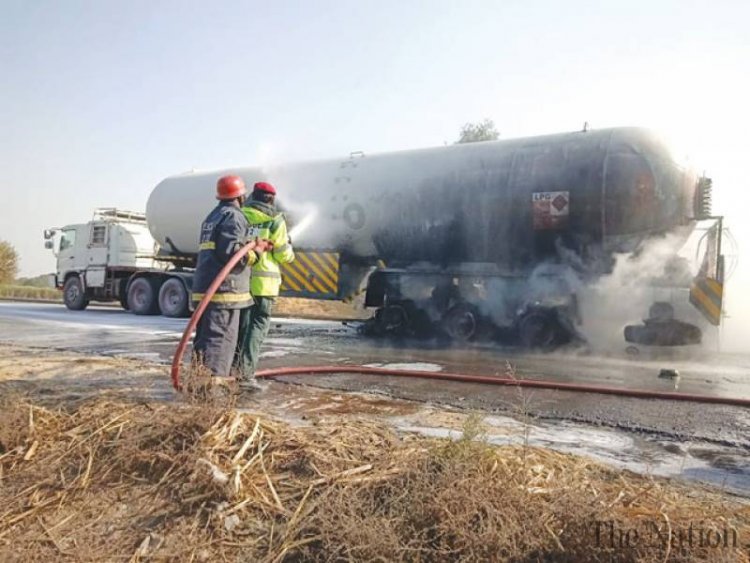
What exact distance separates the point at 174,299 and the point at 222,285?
10.7 meters

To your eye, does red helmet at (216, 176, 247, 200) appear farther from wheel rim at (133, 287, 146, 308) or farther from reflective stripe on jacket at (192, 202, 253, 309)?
wheel rim at (133, 287, 146, 308)

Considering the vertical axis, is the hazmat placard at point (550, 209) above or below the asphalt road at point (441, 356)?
above

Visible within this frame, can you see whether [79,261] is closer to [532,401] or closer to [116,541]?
[532,401]

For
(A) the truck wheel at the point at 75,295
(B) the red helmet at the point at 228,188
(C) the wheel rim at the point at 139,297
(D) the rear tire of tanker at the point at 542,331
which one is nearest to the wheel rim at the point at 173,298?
(C) the wheel rim at the point at 139,297

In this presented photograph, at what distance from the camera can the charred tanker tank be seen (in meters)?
9.05

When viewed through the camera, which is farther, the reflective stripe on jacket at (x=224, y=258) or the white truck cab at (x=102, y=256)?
the white truck cab at (x=102, y=256)

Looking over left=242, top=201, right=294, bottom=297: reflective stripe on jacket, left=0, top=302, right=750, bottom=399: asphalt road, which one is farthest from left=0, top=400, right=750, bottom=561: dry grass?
left=0, top=302, right=750, bottom=399: asphalt road

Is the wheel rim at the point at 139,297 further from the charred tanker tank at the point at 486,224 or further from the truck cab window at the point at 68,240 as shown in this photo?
the charred tanker tank at the point at 486,224

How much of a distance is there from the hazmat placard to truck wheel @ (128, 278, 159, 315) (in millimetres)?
10011

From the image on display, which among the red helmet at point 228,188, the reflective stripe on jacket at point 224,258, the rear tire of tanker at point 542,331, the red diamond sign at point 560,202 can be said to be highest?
the red diamond sign at point 560,202

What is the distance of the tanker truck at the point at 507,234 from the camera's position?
8.91m

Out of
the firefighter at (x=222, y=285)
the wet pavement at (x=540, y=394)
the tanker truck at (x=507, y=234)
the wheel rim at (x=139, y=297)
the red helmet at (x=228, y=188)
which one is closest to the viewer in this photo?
the wet pavement at (x=540, y=394)

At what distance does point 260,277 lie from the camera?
521 cm

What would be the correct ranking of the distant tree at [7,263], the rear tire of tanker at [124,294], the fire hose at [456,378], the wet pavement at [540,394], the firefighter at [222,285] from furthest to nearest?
the distant tree at [7,263]
the rear tire of tanker at [124,294]
the firefighter at [222,285]
the fire hose at [456,378]
the wet pavement at [540,394]
